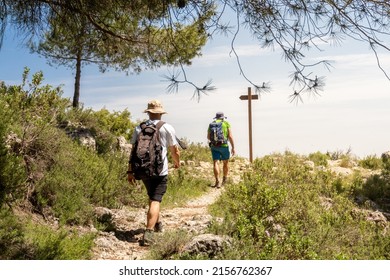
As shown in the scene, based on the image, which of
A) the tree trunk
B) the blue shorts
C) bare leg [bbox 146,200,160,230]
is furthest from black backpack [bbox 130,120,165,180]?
the tree trunk

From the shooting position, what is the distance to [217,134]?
11570 millimetres

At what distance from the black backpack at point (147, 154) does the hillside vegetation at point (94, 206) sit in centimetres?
97

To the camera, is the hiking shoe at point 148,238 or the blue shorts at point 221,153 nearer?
the hiking shoe at point 148,238

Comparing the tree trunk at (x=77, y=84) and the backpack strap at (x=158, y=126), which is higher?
the tree trunk at (x=77, y=84)

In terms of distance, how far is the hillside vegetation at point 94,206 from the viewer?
566 centimetres

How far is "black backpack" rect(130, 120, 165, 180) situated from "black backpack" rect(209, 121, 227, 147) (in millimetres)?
5223

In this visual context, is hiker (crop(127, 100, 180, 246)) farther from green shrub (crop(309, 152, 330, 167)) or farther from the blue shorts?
green shrub (crop(309, 152, 330, 167))

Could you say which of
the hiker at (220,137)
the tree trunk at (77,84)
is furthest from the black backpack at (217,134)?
the tree trunk at (77,84)

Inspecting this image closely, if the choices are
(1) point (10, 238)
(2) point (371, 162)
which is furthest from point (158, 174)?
(2) point (371, 162)

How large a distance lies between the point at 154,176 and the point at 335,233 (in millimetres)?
2788

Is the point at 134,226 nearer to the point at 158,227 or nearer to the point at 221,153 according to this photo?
the point at 158,227

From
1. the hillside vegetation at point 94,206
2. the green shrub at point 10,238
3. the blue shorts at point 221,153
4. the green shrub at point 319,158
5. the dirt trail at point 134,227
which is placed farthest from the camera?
the green shrub at point 319,158

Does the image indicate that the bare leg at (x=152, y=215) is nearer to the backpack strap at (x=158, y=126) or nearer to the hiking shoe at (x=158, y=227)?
the hiking shoe at (x=158, y=227)

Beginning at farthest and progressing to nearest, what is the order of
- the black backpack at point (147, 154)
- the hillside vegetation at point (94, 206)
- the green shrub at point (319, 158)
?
the green shrub at point (319, 158) → the black backpack at point (147, 154) → the hillside vegetation at point (94, 206)
